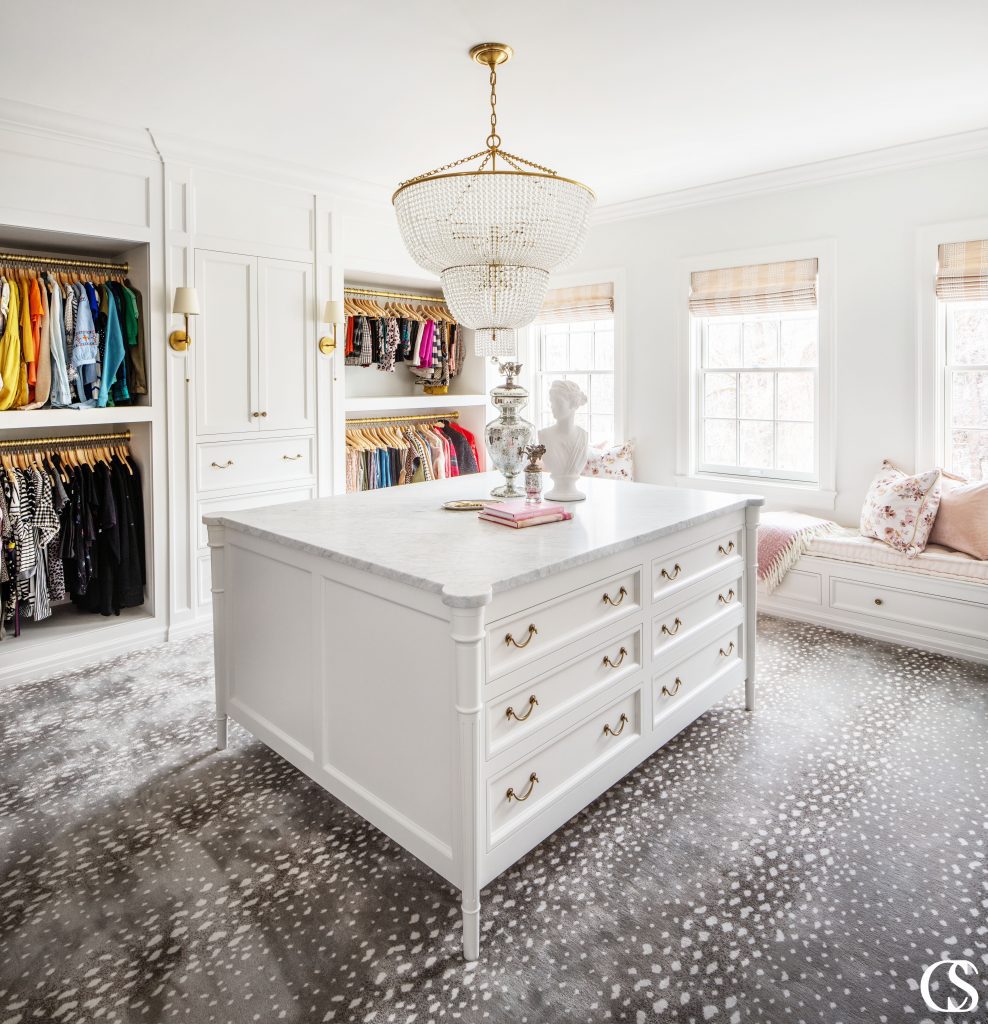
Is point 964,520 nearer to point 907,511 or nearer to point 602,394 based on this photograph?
point 907,511

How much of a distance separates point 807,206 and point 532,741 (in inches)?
151

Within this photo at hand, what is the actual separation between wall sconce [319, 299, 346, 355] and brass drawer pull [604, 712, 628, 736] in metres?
3.10

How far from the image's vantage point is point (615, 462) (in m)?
5.15

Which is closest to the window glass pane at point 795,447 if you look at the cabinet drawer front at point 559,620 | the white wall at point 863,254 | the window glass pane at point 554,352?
the white wall at point 863,254

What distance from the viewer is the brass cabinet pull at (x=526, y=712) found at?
1.78 m

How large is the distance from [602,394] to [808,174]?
198 centimetres

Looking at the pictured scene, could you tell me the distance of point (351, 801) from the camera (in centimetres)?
203

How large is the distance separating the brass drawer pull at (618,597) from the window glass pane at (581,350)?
3687mm

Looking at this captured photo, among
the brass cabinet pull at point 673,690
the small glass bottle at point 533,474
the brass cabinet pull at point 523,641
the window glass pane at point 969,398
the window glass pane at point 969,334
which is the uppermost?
the window glass pane at point 969,334

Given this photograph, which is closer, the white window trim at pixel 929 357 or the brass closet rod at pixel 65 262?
the brass closet rod at pixel 65 262

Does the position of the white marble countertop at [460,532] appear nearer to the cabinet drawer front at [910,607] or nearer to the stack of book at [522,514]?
the stack of book at [522,514]

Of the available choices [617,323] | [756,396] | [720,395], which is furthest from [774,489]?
[617,323]

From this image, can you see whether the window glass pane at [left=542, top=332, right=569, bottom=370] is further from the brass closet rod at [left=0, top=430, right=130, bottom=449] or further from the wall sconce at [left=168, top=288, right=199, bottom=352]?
the brass closet rod at [left=0, top=430, right=130, bottom=449]

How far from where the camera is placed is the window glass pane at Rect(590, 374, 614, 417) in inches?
215
